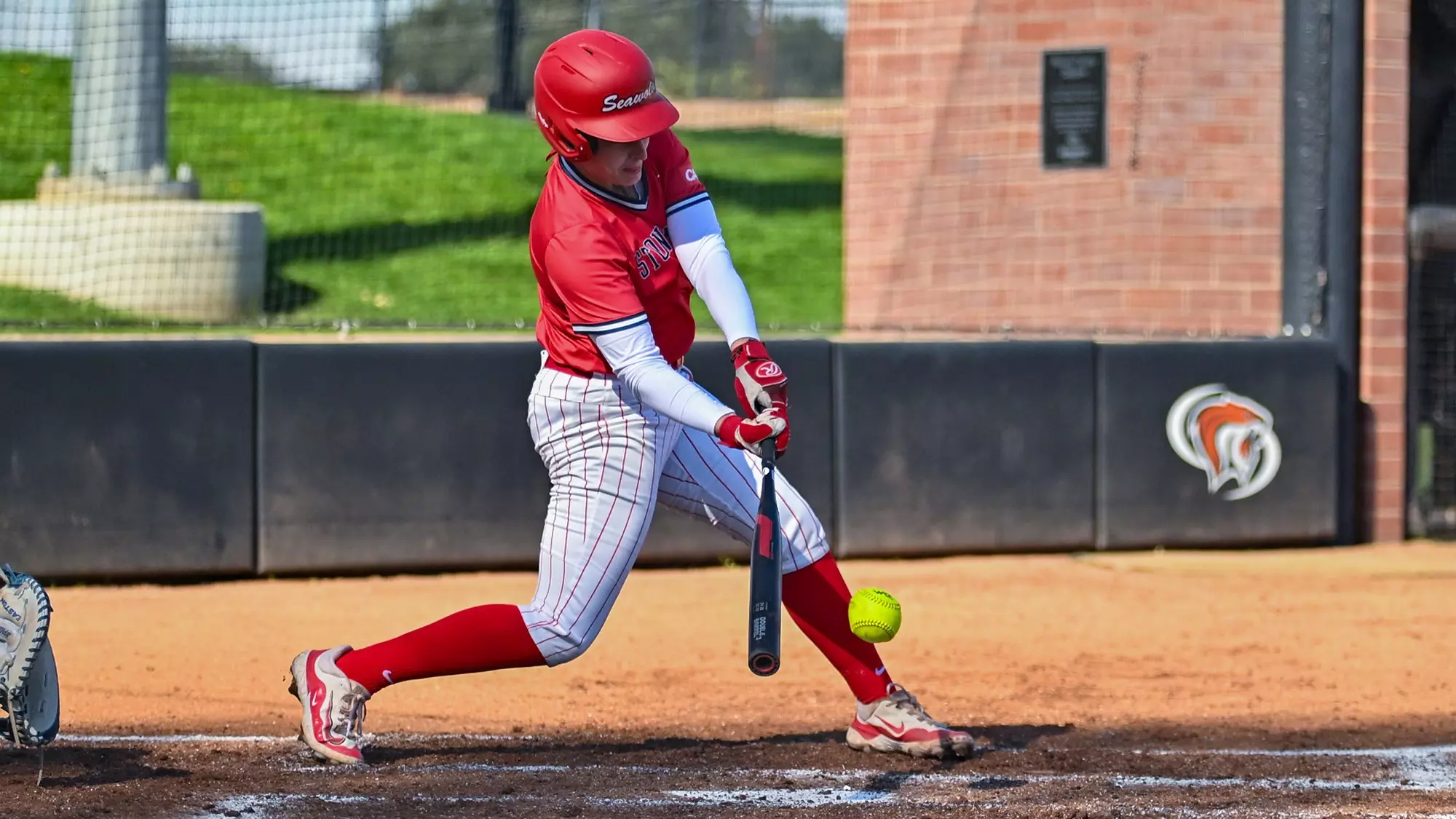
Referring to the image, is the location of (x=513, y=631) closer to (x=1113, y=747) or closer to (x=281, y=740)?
(x=281, y=740)

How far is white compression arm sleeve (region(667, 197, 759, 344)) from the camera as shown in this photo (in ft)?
12.0

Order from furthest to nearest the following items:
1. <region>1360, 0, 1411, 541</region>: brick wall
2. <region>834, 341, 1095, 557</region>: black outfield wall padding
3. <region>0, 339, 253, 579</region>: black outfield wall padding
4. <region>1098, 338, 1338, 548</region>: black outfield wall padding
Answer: <region>1360, 0, 1411, 541</region>: brick wall → <region>1098, 338, 1338, 548</region>: black outfield wall padding → <region>834, 341, 1095, 557</region>: black outfield wall padding → <region>0, 339, 253, 579</region>: black outfield wall padding

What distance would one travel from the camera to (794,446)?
23.3 ft

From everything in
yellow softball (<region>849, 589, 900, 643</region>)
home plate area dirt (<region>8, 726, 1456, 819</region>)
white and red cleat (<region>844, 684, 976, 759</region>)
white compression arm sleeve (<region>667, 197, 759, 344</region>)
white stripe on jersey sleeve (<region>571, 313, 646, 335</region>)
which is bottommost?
home plate area dirt (<region>8, 726, 1456, 819</region>)

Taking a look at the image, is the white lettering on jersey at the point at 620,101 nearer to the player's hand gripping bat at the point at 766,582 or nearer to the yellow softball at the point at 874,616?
the player's hand gripping bat at the point at 766,582

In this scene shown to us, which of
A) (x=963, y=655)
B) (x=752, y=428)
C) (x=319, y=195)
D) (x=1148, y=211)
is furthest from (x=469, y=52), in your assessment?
(x=752, y=428)

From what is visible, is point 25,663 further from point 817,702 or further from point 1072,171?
point 1072,171

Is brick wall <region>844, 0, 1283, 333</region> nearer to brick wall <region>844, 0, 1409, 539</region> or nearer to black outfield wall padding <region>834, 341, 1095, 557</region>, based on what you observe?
brick wall <region>844, 0, 1409, 539</region>

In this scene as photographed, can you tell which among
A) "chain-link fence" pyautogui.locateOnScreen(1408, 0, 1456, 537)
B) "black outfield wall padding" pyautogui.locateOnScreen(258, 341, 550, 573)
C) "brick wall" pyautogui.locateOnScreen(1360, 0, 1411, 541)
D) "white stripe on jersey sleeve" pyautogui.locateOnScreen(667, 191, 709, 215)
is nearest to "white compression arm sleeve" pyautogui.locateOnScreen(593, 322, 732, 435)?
"white stripe on jersey sleeve" pyautogui.locateOnScreen(667, 191, 709, 215)

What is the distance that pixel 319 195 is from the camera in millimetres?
15508

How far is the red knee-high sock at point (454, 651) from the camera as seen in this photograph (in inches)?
148

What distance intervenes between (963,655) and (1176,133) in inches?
160

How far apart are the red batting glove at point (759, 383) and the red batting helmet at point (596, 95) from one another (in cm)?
53

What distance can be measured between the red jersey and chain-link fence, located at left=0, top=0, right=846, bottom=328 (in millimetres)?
3879
